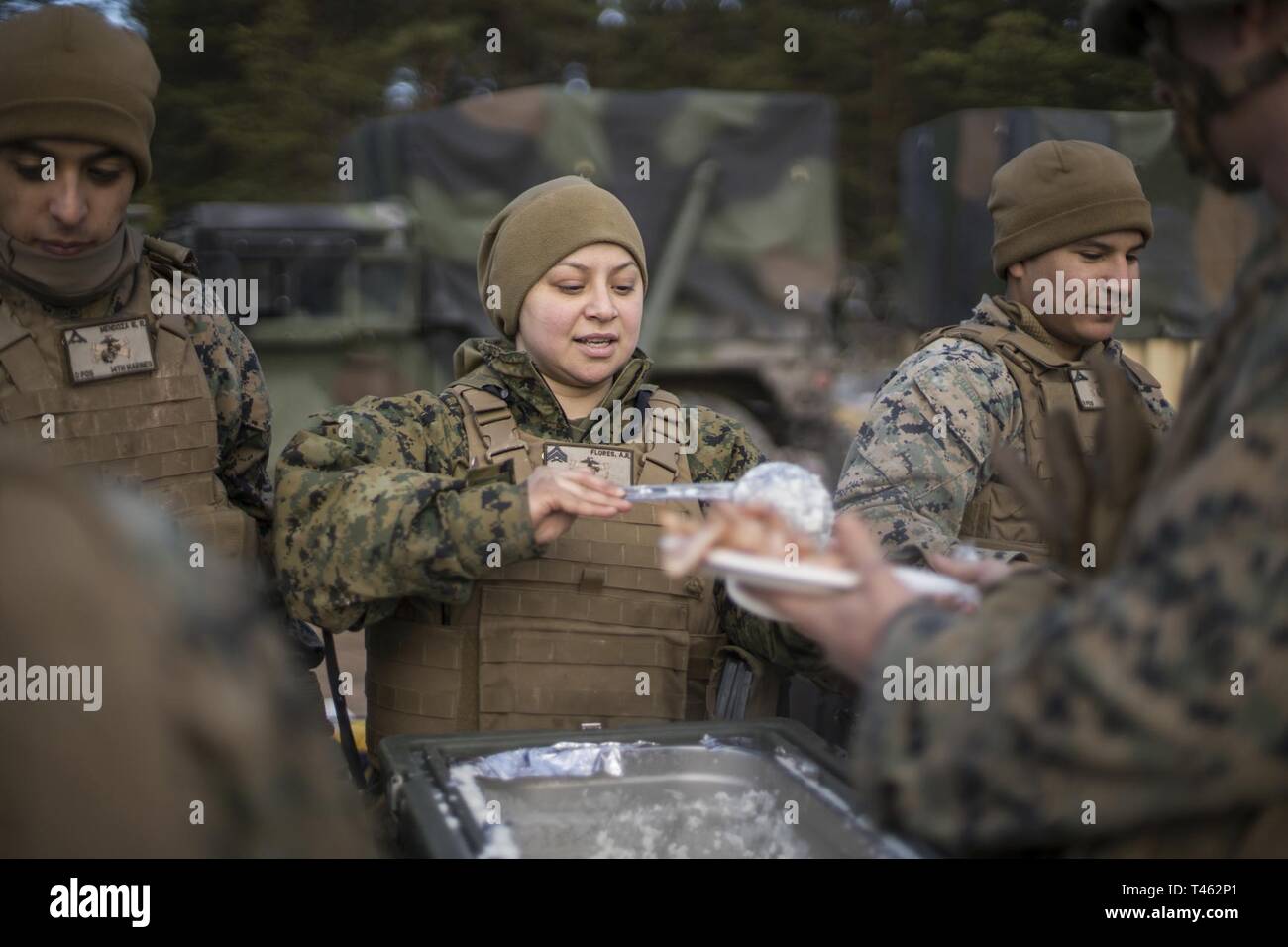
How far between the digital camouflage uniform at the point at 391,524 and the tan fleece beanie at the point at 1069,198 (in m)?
1.38

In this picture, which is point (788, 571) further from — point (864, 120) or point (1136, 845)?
point (864, 120)

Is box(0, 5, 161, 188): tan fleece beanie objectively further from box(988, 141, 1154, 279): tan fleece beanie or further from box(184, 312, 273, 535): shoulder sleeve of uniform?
box(988, 141, 1154, 279): tan fleece beanie

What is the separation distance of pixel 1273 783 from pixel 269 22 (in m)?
12.4

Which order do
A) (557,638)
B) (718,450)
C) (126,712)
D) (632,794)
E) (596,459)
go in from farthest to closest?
(718,450)
(596,459)
(557,638)
(632,794)
(126,712)

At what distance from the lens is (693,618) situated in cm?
271

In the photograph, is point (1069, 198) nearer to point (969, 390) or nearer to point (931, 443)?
point (969, 390)

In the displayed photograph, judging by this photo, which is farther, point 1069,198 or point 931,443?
point 1069,198

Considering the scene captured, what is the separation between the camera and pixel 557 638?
103 inches

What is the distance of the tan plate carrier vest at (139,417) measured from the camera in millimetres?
2775

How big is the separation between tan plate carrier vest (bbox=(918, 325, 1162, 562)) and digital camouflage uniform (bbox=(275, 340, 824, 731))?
81 centimetres

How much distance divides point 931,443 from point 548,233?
3.52ft

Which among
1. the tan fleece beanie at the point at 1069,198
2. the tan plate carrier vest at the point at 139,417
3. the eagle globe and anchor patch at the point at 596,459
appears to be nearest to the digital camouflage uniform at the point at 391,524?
the eagle globe and anchor patch at the point at 596,459

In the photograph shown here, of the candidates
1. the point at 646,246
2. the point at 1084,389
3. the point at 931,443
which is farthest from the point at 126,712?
the point at 646,246
